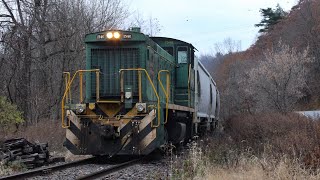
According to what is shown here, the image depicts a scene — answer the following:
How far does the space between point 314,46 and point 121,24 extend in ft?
111

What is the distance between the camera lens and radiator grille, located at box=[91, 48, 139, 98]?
10.7 meters

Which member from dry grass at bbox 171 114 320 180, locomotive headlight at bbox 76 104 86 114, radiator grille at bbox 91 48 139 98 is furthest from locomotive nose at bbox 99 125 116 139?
dry grass at bbox 171 114 320 180

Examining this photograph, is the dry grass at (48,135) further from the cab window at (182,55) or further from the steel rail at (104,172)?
the steel rail at (104,172)

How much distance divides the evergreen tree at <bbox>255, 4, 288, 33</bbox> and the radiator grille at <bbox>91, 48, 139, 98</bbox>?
213 feet

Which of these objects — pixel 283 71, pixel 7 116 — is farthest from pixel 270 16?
pixel 7 116

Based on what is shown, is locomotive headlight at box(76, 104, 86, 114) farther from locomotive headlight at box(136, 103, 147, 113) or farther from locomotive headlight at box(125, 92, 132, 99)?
locomotive headlight at box(136, 103, 147, 113)

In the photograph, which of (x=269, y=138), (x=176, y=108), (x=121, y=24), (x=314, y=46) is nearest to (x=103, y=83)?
(x=176, y=108)

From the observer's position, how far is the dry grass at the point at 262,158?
6438 mm

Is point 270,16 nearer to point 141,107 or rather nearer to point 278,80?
point 278,80

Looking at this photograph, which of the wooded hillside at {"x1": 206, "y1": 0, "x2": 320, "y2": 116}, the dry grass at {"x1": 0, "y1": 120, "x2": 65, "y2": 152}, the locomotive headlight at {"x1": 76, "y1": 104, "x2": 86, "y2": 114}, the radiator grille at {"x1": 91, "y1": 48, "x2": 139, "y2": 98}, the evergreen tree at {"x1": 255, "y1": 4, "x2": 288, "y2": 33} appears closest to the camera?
the locomotive headlight at {"x1": 76, "y1": 104, "x2": 86, "y2": 114}

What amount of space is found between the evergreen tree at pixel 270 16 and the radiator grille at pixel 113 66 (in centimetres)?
6503

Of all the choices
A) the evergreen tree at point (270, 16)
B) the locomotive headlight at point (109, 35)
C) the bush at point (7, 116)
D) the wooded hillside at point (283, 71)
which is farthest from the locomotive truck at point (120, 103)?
the evergreen tree at point (270, 16)

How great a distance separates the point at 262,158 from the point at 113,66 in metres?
4.61

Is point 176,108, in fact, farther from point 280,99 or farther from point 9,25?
point 280,99
